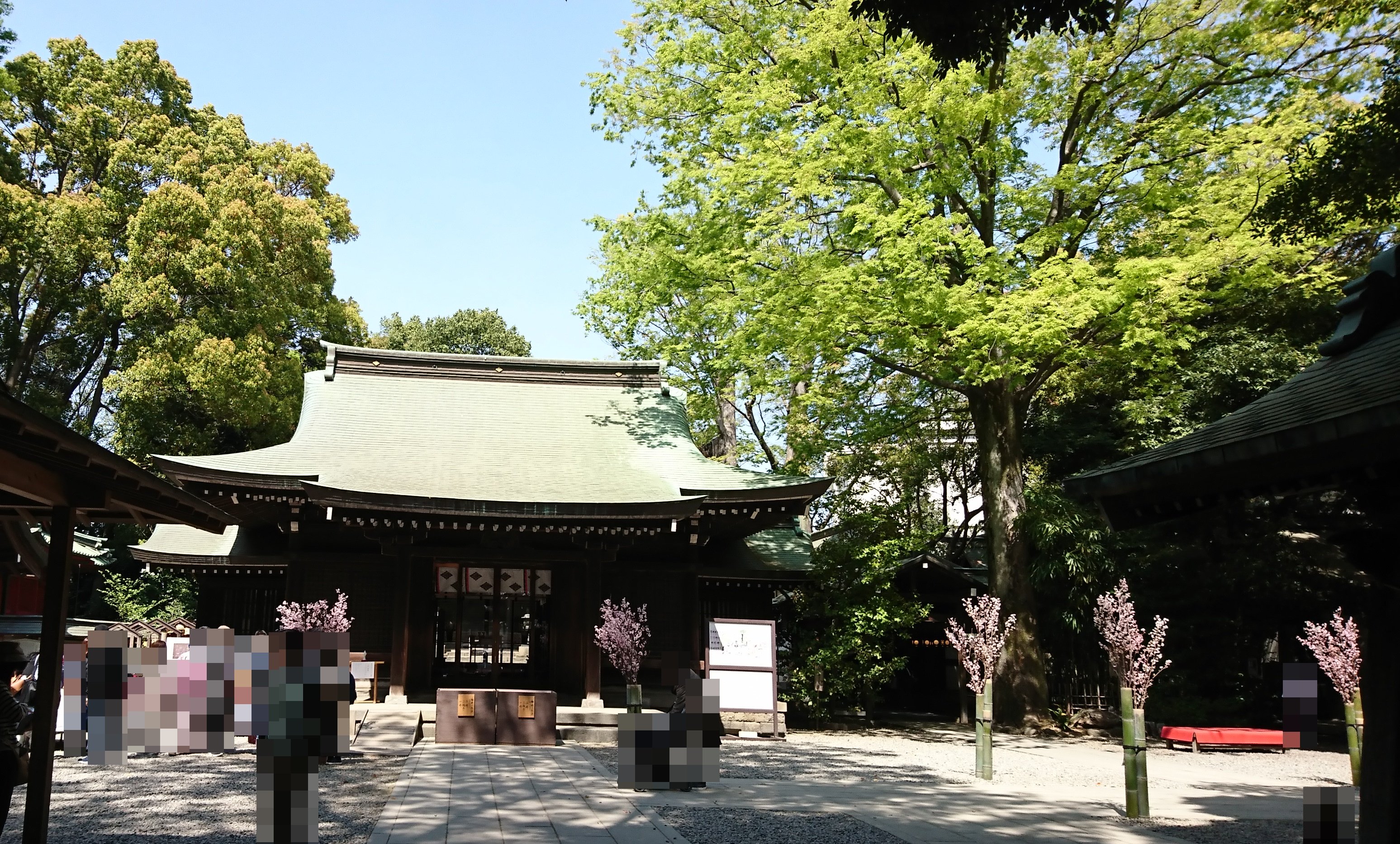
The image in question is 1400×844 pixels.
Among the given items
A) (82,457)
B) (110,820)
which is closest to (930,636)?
(110,820)

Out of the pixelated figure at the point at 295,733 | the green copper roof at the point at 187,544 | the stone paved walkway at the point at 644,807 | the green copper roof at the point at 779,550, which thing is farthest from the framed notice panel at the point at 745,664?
the pixelated figure at the point at 295,733

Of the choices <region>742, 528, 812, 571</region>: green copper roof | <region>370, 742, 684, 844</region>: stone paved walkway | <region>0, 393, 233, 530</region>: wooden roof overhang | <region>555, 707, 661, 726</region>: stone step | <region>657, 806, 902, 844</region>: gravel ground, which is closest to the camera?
<region>0, 393, 233, 530</region>: wooden roof overhang

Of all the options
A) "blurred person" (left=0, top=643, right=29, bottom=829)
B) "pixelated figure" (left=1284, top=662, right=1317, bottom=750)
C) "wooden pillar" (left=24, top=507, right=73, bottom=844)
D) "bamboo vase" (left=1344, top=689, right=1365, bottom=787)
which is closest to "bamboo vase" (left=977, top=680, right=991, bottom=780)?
"pixelated figure" (left=1284, top=662, right=1317, bottom=750)

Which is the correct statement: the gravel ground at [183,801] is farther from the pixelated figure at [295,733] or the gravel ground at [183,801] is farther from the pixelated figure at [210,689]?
the pixelated figure at [295,733]

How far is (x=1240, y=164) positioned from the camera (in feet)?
50.9

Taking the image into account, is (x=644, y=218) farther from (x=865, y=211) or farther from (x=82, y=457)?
(x=82, y=457)

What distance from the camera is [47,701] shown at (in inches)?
220

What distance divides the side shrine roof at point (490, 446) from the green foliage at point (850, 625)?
1.79 m

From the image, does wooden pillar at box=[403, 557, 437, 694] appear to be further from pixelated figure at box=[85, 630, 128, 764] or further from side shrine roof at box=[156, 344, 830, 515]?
pixelated figure at box=[85, 630, 128, 764]

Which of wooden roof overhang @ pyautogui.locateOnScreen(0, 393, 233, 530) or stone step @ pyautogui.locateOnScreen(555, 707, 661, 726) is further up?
wooden roof overhang @ pyautogui.locateOnScreen(0, 393, 233, 530)

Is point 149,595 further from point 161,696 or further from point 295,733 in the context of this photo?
point 295,733

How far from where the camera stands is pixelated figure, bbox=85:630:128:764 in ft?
34.4

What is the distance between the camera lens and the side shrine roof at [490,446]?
1495 centimetres

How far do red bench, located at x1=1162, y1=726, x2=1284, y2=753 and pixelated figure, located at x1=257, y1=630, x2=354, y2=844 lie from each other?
46.7ft
